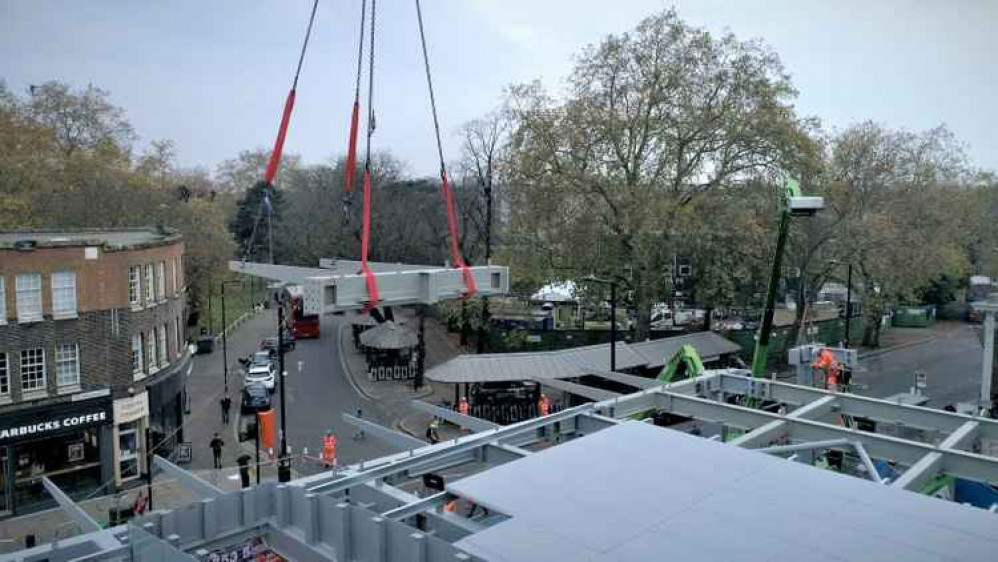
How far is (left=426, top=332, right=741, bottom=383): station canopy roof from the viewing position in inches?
1085

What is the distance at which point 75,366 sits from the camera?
72.9ft

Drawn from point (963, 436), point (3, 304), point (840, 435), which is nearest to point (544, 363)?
point (3, 304)

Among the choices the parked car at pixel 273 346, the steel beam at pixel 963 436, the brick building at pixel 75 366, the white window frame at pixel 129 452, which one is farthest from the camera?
the parked car at pixel 273 346

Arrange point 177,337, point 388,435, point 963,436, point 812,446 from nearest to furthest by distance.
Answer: point 388,435, point 812,446, point 963,436, point 177,337

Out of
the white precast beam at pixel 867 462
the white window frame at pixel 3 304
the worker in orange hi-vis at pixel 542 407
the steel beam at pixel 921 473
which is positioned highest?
the white window frame at pixel 3 304

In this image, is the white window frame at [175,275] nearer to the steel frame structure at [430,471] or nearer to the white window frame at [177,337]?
the white window frame at [177,337]

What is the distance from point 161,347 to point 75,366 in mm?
3684

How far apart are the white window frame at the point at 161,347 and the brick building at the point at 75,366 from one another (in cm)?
46

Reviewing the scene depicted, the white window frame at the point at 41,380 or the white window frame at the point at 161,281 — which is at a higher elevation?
the white window frame at the point at 161,281

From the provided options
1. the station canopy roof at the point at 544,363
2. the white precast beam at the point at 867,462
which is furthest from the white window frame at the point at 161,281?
the white precast beam at the point at 867,462

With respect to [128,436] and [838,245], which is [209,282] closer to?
[128,436]

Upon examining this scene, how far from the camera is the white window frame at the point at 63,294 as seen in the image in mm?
21844

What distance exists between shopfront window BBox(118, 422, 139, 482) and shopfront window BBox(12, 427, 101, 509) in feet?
2.62

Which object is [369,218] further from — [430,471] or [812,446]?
[812,446]
